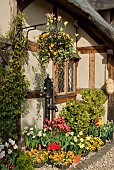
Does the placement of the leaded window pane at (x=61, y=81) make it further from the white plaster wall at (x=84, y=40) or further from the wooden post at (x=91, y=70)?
the white plaster wall at (x=84, y=40)

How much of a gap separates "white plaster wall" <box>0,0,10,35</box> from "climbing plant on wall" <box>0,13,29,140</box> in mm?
94

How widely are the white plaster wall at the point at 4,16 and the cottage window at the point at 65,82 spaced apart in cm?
169

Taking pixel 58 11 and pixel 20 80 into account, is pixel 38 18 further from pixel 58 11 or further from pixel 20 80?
pixel 20 80

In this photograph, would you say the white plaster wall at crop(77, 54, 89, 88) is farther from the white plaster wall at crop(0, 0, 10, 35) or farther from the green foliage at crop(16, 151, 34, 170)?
the green foliage at crop(16, 151, 34, 170)

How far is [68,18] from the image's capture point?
229 inches

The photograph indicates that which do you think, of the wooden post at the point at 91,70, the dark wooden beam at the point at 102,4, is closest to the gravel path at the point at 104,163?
the wooden post at the point at 91,70

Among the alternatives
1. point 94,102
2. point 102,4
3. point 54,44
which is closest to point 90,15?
point 54,44

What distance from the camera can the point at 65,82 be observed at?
19.2 ft

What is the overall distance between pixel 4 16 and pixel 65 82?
2.61 metres

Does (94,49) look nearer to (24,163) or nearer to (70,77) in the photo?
(70,77)

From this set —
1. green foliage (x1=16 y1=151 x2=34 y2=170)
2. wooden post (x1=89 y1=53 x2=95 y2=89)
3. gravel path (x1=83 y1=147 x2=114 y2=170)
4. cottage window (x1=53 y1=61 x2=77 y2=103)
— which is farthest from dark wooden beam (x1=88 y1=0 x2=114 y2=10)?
green foliage (x1=16 y1=151 x2=34 y2=170)

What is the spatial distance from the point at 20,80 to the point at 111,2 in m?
3.31

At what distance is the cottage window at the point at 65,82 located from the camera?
17.9ft

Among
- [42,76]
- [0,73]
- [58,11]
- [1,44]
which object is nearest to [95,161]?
[42,76]
